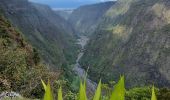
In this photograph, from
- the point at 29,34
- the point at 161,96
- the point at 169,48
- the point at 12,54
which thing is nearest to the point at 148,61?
the point at 169,48

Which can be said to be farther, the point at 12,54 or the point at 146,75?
the point at 146,75

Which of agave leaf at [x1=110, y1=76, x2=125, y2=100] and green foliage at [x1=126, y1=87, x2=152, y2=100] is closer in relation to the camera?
agave leaf at [x1=110, y1=76, x2=125, y2=100]

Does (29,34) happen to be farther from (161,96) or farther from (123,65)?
(161,96)

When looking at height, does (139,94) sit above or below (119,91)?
above

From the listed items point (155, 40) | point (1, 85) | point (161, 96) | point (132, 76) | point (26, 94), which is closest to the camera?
point (1, 85)

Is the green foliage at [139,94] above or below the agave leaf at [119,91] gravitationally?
above

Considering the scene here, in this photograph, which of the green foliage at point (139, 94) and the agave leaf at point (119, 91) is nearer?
the agave leaf at point (119, 91)

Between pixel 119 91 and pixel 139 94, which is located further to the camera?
pixel 139 94

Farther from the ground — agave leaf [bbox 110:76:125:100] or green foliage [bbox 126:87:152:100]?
green foliage [bbox 126:87:152:100]
